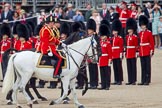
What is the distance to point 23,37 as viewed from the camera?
2008 cm

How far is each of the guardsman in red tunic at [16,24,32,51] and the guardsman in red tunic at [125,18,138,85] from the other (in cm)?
283

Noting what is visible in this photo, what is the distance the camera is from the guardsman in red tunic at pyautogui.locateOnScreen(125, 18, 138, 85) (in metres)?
21.7

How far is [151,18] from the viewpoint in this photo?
28.4m

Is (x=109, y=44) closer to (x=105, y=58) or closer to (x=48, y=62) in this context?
(x=105, y=58)

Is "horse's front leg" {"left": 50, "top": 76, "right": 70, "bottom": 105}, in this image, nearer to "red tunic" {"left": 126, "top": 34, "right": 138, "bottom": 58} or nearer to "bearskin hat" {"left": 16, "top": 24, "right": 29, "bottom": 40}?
"bearskin hat" {"left": 16, "top": 24, "right": 29, "bottom": 40}

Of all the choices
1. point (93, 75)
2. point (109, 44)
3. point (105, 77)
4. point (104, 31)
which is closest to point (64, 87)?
point (105, 77)

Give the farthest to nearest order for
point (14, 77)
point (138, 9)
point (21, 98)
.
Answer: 1. point (138, 9)
2. point (21, 98)
3. point (14, 77)

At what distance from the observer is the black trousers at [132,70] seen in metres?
21.9

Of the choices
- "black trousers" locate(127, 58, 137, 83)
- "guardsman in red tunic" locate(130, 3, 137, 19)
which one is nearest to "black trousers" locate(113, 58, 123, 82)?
"black trousers" locate(127, 58, 137, 83)

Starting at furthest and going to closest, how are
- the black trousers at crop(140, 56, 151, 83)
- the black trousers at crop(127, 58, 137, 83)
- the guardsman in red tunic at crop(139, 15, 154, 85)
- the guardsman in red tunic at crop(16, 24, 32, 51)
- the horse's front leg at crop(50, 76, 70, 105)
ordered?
the black trousers at crop(127, 58, 137, 83) → the black trousers at crop(140, 56, 151, 83) → the guardsman in red tunic at crop(139, 15, 154, 85) → the guardsman in red tunic at crop(16, 24, 32, 51) → the horse's front leg at crop(50, 76, 70, 105)

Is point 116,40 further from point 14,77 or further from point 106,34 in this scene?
point 14,77

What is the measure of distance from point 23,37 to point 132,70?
3.42 metres

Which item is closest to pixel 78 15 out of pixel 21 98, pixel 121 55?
pixel 121 55

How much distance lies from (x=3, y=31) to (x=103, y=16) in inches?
289
